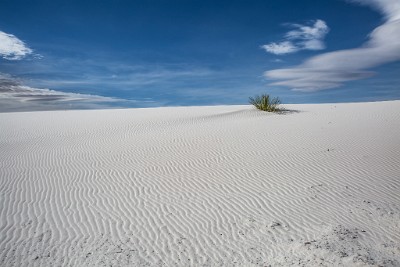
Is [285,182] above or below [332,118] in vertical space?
below

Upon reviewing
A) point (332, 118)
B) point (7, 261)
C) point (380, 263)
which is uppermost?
point (332, 118)

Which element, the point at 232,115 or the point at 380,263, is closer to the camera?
the point at 380,263

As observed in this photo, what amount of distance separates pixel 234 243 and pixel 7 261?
10.5ft

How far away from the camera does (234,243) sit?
4547 mm

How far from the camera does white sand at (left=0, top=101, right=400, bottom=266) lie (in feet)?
14.3

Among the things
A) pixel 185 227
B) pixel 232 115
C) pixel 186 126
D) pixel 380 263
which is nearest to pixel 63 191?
pixel 185 227

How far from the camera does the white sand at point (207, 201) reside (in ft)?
14.3

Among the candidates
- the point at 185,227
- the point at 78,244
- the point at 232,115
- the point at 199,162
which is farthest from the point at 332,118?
the point at 78,244

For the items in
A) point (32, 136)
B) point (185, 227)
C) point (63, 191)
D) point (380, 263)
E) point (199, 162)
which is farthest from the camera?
point (32, 136)

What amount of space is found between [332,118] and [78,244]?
1481 centimetres

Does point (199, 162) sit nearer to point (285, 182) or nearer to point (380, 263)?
point (285, 182)

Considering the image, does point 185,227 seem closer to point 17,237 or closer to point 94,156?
point 17,237

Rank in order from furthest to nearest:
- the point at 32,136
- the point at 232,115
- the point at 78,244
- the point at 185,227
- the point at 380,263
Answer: the point at 232,115, the point at 32,136, the point at 185,227, the point at 78,244, the point at 380,263

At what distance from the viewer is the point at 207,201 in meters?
6.19
